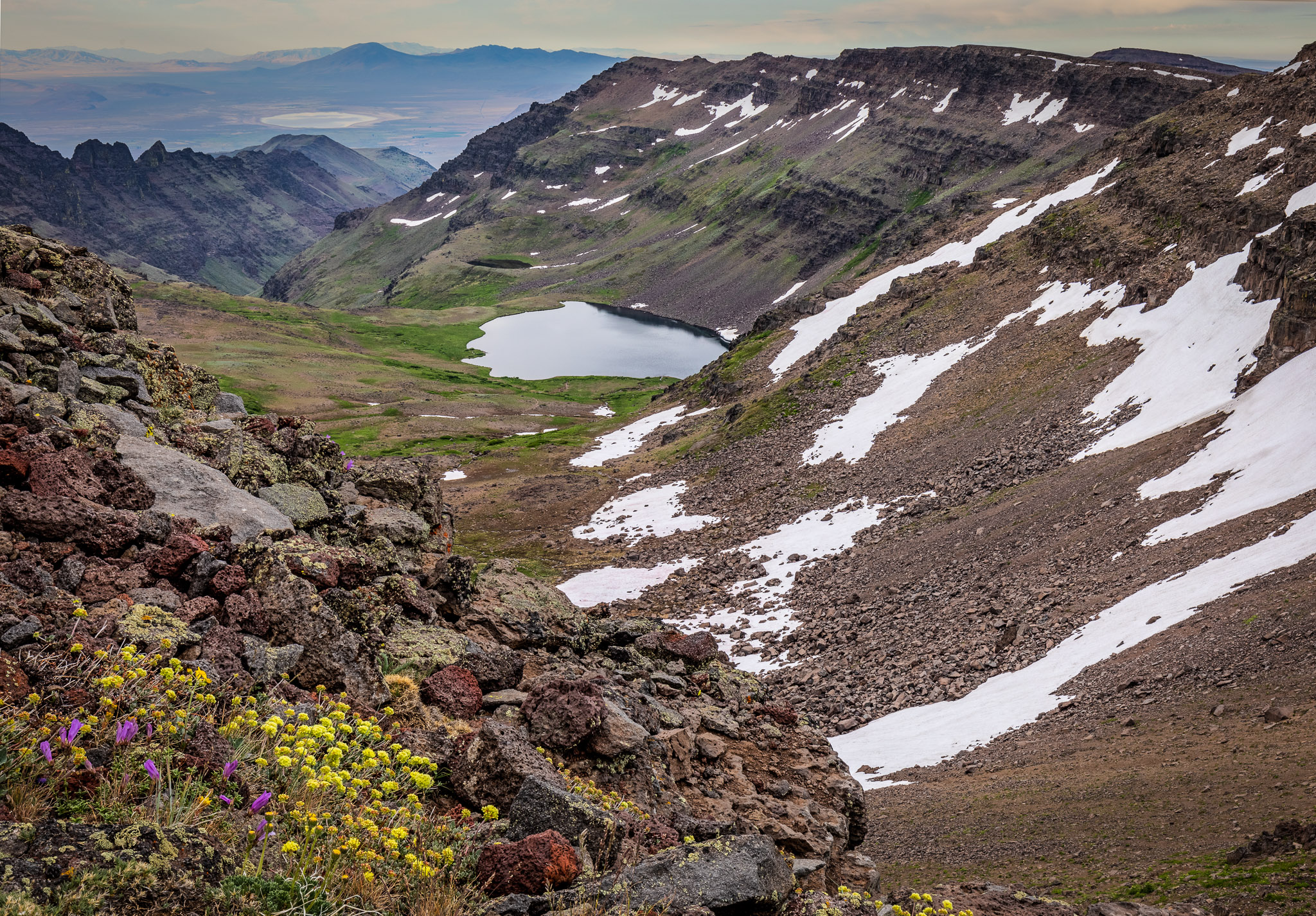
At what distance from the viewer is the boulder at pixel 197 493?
12.9 meters

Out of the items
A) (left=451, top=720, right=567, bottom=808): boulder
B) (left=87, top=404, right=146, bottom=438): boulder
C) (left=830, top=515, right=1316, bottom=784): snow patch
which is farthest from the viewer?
(left=830, top=515, right=1316, bottom=784): snow patch

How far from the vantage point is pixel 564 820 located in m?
7.88

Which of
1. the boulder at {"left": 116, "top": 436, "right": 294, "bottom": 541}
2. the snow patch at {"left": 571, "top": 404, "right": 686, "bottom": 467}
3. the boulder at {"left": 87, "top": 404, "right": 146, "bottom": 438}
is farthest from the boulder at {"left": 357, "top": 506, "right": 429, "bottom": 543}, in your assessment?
the snow patch at {"left": 571, "top": 404, "right": 686, "bottom": 467}

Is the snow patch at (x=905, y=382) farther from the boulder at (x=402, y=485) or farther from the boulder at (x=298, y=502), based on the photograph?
the boulder at (x=298, y=502)

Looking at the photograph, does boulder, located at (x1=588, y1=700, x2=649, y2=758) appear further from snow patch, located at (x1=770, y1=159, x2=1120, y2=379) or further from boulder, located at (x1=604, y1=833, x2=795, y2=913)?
snow patch, located at (x1=770, y1=159, x2=1120, y2=379)

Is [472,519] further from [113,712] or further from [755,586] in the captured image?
A: [113,712]

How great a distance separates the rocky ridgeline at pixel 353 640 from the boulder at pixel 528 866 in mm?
19

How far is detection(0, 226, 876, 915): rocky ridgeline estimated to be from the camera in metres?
7.49

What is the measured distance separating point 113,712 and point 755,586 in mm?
38668

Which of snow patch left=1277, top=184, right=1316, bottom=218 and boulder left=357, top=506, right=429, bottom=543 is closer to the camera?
boulder left=357, top=506, right=429, bottom=543

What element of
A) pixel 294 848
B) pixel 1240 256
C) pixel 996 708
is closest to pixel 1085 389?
pixel 1240 256

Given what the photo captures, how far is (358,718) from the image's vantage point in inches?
338

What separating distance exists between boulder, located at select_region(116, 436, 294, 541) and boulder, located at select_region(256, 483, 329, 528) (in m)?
0.60

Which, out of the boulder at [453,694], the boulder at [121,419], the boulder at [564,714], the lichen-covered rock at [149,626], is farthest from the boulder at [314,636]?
the boulder at [121,419]
